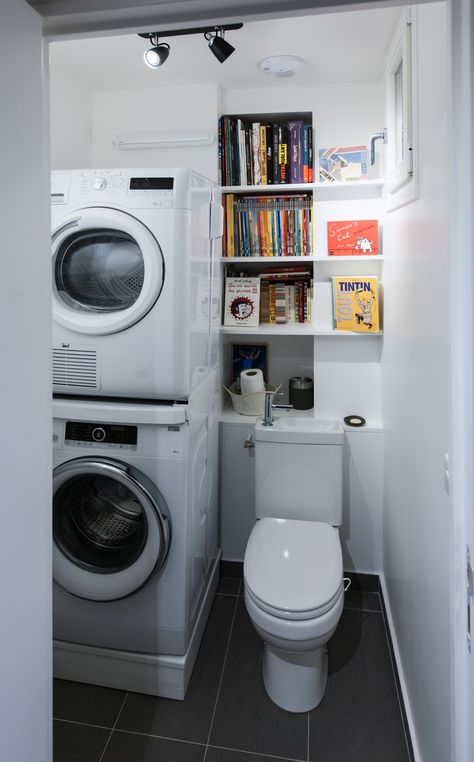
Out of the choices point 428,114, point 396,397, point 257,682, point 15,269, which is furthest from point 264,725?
point 428,114

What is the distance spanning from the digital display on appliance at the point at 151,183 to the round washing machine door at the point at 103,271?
10cm

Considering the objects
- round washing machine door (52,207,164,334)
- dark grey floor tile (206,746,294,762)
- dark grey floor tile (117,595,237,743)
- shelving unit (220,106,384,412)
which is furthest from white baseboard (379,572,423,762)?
round washing machine door (52,207,164,334)

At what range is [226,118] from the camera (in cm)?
246

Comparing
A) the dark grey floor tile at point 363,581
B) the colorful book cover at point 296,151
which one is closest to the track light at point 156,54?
the colorful book cover at point 296,151

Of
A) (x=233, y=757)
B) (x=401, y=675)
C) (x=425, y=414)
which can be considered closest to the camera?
(x=425, y=414)

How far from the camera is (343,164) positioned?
238 centimetres

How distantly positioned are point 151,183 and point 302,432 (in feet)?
3.77

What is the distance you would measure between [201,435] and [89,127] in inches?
62.8

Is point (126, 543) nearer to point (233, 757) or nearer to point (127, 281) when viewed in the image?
point (233, 757)

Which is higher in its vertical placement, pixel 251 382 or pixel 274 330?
pixel 274 330

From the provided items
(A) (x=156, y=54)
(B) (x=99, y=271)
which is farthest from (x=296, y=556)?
(A) (x=156, y=54)

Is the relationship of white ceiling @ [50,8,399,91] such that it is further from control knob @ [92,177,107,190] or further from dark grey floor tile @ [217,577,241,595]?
dark grey floor tile @ [217,577,241,595]

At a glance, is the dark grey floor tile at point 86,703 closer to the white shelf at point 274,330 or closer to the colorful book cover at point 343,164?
the white shelf at point 274,330

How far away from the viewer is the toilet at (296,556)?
65.6 inches
